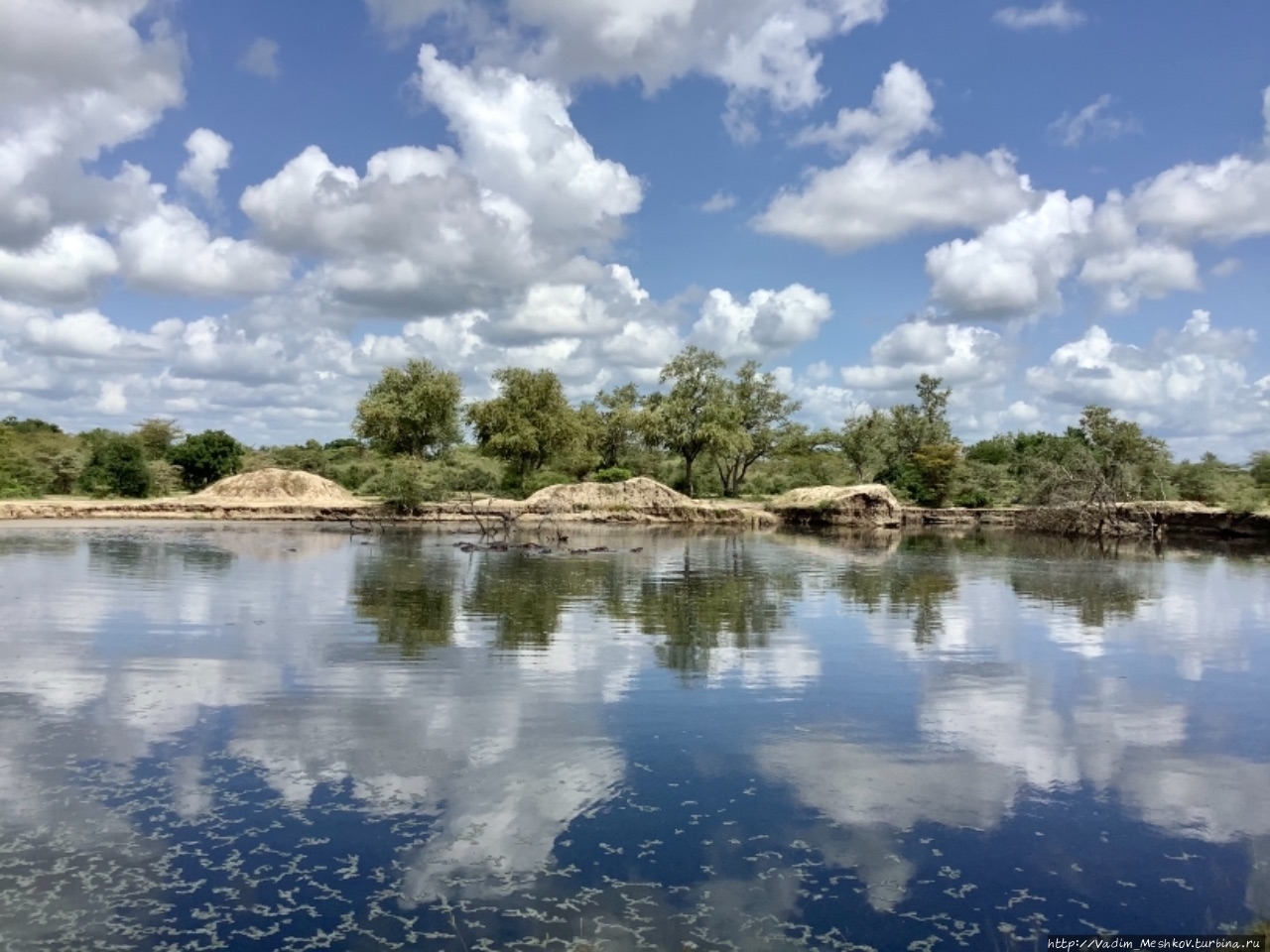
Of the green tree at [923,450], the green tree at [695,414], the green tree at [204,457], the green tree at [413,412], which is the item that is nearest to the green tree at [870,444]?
the green tree at [923,450]

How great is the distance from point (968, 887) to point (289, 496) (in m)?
51.6

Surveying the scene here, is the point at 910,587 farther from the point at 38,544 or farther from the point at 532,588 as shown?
the point at 38,544

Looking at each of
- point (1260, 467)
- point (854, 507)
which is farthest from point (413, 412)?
point (1260, 467)

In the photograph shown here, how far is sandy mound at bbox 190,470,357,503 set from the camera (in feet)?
176

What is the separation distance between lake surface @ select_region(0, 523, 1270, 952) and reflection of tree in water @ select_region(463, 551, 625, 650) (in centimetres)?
20

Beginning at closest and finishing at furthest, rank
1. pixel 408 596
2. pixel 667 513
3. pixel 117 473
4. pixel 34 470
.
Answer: pixel 408 596 < pixel 667 513 < pixel 117 473 < pixel 34 470

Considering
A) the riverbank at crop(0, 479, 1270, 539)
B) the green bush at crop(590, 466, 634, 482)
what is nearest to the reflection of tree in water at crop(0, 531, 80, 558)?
the riverbank at crop(0, 479, 1270, 539)

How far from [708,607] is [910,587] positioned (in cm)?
686

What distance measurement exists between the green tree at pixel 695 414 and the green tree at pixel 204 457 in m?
27.2

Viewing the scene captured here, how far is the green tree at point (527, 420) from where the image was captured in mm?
60500

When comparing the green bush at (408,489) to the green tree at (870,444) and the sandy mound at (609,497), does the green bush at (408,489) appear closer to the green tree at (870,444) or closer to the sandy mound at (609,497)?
the sandy mound at (609,497)

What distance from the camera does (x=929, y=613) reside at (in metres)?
19.7

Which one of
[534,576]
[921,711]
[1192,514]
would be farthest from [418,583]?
[1192,514]

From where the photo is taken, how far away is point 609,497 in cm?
5606
